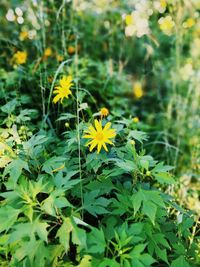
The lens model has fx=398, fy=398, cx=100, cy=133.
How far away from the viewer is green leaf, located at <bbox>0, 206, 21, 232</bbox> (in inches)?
55.5

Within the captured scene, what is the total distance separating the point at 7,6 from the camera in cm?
338

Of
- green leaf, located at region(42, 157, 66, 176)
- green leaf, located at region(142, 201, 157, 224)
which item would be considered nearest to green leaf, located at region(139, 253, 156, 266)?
green leaf, located at region(142, 201, 157, 224)

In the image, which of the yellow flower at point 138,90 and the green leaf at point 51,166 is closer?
the green leaf at point 51,166

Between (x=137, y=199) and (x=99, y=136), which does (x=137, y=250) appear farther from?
(x=99, y=136)

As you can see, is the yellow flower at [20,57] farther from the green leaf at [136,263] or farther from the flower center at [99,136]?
the green leaf at [136,263]

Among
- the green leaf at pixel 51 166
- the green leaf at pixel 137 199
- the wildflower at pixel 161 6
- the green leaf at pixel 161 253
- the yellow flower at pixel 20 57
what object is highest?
the wildflower at pixel 161 6

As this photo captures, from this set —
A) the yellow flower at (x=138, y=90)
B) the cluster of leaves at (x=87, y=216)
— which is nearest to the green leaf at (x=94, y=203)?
the cluster of leaves at (x=87, y=216)

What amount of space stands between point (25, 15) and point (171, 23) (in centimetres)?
135

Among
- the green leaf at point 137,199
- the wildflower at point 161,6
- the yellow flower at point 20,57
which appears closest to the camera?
the green leaf at point 137,199

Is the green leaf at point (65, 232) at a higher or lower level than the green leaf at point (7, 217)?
lower

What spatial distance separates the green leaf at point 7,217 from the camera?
1.41 metres

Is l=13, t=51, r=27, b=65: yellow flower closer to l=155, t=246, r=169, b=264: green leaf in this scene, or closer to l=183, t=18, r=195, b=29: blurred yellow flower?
l=183, t=18, r=195, b=29: blurred yellow flower

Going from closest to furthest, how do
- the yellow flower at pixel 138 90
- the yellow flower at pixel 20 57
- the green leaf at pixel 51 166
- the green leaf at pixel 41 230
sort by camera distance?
1. the green leaf at pixel 41 230
2. the green leaf at pixel 51 166
3. the yellow flower at pixel 20 57
4. the yellow flower at pixel 138 90

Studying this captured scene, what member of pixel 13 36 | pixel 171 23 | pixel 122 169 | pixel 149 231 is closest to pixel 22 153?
pixel 122 169
